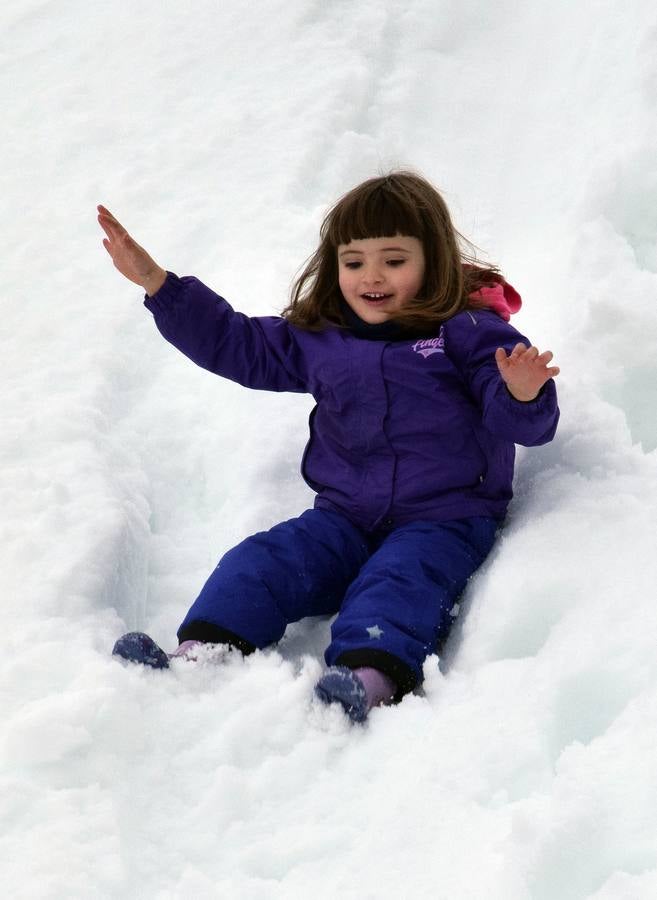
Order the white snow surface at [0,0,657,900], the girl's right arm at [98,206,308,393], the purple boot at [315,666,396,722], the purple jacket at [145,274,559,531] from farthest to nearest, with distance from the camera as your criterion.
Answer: the girl's right arm at [98,206,308,393] < the purple jacket at [145,274,559,531] < the purple boot at [315,666,396,722] < the white snow surface at [0,0,657,900]

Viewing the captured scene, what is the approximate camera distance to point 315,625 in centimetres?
217

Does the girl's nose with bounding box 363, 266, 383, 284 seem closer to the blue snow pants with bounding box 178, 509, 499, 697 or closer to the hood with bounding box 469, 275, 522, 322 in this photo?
the hood with bounding box 469, 275, 522, 322

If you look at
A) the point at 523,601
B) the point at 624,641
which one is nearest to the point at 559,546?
the point at 523,601

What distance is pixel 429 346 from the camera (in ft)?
7.40

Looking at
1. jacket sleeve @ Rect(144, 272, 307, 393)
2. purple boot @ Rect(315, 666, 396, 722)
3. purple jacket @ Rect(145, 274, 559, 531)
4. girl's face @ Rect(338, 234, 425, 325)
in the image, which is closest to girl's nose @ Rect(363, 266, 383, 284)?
girl's face @ Rect(338, 234, 425, 325)

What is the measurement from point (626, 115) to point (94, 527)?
2.06m

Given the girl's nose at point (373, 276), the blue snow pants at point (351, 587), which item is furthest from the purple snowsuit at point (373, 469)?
the girl's nose at point (373, 276)

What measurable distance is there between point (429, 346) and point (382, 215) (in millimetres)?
297

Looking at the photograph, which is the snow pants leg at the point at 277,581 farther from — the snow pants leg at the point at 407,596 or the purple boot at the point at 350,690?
the purple boot at the point at 350,690

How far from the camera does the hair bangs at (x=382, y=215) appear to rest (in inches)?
90.7

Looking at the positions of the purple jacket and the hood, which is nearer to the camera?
the purple jacket

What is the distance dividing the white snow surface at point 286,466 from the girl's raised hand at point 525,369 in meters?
0.28

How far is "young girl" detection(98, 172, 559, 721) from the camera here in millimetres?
1986

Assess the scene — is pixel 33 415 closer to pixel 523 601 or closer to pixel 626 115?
pixel 523 601
